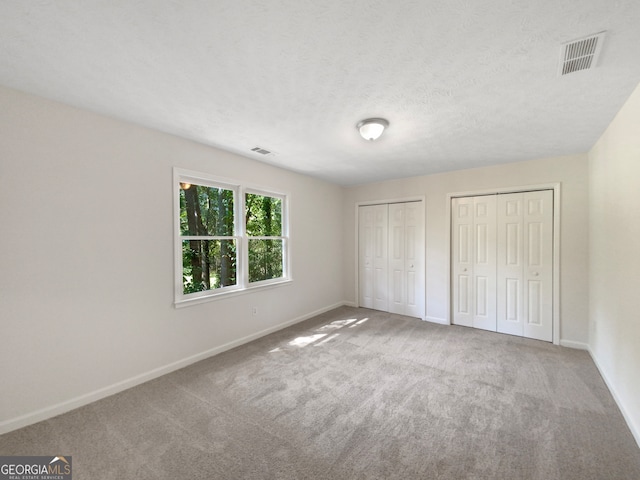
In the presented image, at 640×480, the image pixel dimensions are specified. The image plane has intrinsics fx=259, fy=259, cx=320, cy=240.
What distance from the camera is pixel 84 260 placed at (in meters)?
2.25

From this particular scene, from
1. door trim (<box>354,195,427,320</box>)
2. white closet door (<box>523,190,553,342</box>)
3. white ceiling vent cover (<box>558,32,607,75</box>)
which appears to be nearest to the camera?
white ceiling vent cover (<box>558,32,607,75</box>)

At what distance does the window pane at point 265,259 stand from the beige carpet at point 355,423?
3.79 ft

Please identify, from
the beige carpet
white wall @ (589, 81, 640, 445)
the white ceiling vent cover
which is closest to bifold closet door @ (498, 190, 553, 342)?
white wall @ (589, 81, 640, 445)

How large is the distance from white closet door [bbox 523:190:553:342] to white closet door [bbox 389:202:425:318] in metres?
1.45

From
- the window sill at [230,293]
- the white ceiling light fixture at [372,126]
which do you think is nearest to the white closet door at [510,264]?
the white ceiling light fixture at [372,126]

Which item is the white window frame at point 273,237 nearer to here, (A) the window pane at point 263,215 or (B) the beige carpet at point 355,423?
(A) the window pane at point 263,215

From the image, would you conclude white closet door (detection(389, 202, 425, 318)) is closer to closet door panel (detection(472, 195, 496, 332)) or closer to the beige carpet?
closet door panel (detection(472, 195, 496, 332))

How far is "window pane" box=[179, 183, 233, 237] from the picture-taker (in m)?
3.01

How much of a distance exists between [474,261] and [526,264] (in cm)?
65

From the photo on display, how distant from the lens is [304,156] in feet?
11.5

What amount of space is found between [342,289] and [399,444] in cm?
376

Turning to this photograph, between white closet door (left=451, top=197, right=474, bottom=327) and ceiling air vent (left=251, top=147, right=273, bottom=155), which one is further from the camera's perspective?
white closet door (left=451, top=197, right=474, bottom=327)

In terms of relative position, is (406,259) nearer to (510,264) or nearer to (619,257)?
(510,264)

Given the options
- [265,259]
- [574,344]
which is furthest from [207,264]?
[574,344]
